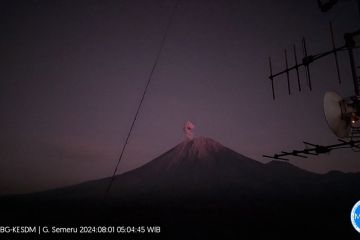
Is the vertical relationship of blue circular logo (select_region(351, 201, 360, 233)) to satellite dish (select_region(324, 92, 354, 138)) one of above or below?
below

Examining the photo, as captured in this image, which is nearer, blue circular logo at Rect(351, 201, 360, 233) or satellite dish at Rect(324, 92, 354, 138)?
satellite dish at Rect(324, 92, 354, 138)

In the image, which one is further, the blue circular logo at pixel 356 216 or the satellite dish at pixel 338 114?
the blue circular logo at pixel 356 216

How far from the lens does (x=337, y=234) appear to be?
166ft

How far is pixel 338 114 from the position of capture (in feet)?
20.3

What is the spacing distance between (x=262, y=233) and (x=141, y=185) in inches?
5977

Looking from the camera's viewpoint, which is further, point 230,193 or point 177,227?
point 230,193

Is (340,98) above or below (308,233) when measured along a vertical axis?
above

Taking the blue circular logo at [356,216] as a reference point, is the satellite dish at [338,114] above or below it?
above

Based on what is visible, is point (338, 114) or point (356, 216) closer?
point (338, 114)

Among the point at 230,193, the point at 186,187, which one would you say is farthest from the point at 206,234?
the point at 186,187

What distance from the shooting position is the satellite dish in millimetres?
5996

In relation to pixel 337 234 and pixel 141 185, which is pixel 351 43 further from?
pixel 141 185

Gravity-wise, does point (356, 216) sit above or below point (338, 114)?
below

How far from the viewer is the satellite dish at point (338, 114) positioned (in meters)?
6.00
